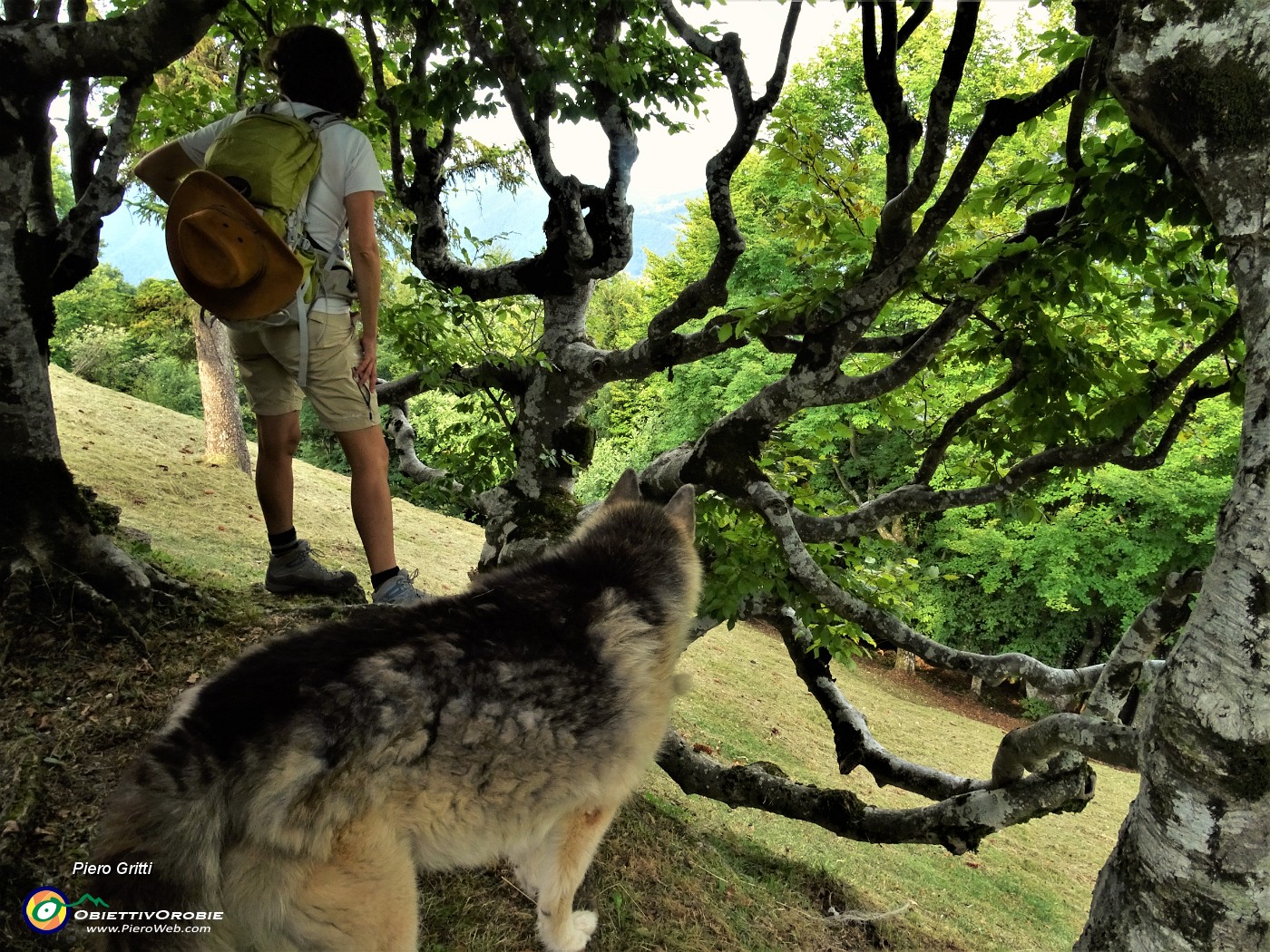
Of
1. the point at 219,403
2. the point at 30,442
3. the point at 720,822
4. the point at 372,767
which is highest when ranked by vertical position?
the point at 372,767

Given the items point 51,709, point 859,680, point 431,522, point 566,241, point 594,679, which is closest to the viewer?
point 594,679

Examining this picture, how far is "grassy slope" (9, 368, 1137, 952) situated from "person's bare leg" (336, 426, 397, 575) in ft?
3.26

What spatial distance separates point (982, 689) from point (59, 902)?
975 inches

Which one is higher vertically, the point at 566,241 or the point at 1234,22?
the point at 1234,22

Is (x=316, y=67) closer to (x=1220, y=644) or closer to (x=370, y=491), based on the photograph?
(x=370, y=491)

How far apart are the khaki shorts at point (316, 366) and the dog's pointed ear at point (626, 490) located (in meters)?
1.45

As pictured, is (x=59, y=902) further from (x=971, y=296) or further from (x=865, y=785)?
(x=865, y=785)

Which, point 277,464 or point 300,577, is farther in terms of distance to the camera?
point 300,577

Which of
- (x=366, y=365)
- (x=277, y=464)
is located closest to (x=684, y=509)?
(x=366, y=365)

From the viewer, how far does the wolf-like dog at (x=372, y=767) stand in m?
2.16

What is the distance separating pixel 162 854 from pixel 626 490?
2.76 metres

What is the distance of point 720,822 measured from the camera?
Result: 21.7ft

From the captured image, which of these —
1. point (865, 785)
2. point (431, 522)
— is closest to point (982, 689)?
point (865, 785)

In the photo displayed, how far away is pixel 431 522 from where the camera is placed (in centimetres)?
1831
